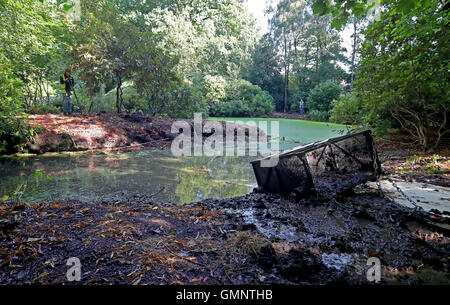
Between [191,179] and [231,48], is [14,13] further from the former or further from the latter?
[231,48]

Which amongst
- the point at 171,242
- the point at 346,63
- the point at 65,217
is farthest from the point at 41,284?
the point at 346,63

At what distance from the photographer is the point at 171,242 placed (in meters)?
2.32

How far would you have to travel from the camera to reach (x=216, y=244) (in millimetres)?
2377

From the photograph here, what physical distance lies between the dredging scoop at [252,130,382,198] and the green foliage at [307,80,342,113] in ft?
75.6

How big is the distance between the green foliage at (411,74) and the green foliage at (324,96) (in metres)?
19.4

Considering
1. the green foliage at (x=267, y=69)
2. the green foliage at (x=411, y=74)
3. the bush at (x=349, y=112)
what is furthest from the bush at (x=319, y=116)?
the green foliage at (x=411, y=74)

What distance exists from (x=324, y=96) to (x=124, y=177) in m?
25.2

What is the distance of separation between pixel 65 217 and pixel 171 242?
4.26 ft

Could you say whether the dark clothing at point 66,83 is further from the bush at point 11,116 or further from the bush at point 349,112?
the bush at point 349,112

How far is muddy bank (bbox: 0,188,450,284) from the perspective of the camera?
72.6 inches

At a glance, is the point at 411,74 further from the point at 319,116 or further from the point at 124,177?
the point at 319,116

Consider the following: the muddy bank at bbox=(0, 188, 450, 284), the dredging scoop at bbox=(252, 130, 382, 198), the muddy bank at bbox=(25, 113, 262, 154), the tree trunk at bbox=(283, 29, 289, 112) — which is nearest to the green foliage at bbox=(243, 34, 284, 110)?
the tree trunk at bbox=(283, 29, 289, 112)

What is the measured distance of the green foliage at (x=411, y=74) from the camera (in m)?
5.20

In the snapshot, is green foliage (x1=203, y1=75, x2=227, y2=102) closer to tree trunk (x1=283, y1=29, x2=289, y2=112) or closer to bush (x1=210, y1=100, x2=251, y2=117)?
bush (x1=210, y1=100, x2=251, y2=117)
